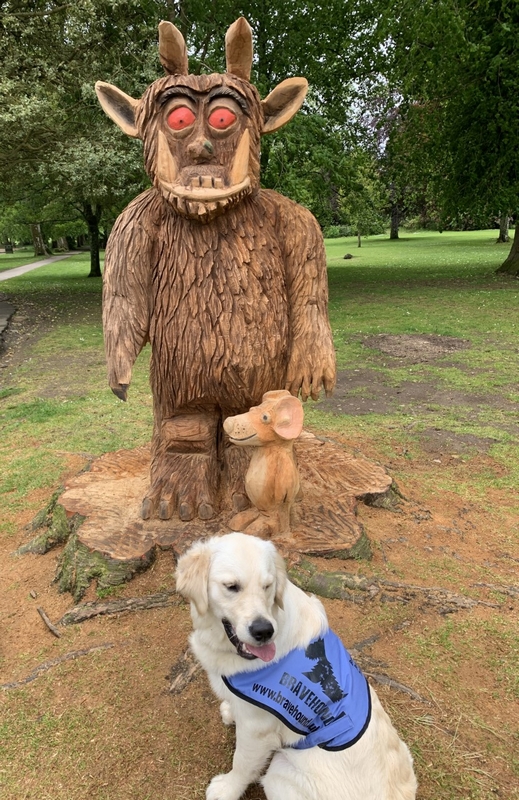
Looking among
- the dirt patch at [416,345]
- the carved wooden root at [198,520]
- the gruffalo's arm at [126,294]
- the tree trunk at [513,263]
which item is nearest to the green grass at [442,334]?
the dirt patch at [416,345]

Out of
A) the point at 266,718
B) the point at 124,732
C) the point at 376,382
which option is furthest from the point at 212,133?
the point at 376,382

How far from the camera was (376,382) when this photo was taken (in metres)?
6.50

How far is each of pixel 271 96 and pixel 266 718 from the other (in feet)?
7.91

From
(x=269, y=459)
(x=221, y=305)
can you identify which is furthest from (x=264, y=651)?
(x=221, y=305)

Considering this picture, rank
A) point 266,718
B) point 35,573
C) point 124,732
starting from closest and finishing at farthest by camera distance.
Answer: point 266,718, point 124,732, point 35,573

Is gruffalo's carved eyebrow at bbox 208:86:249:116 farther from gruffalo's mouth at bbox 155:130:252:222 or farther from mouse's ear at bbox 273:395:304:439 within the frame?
mouse's ear at bbox 273:395:304:439

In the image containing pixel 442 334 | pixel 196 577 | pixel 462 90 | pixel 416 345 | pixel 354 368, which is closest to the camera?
pixel 196 577

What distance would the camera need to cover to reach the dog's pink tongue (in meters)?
1.51

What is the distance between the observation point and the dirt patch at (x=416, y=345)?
7.53m

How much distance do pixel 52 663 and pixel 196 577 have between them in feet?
3.59

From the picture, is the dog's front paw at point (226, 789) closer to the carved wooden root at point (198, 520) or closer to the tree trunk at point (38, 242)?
the carved wooden root at point (198, 520)

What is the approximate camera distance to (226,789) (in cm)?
168

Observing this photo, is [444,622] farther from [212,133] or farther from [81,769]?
[212,133]

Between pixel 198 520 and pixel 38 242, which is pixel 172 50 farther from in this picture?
pixel 38 242
